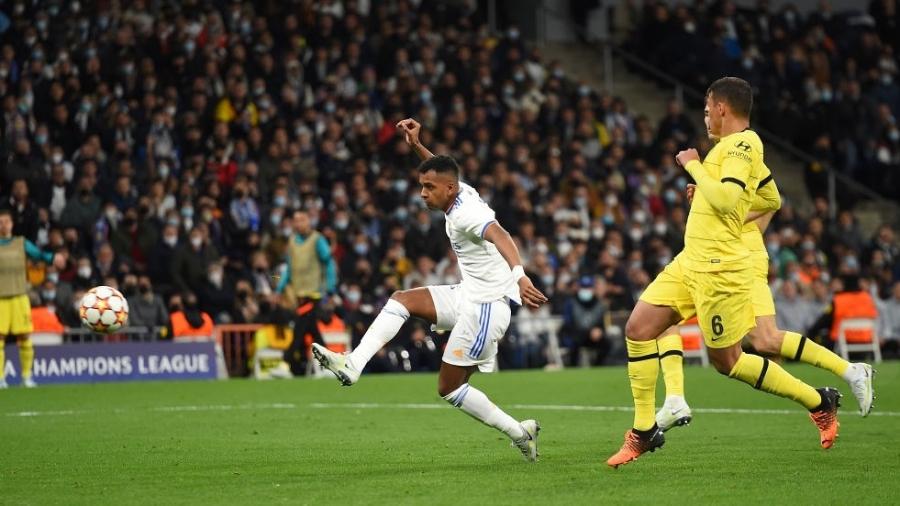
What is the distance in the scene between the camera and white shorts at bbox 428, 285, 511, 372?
982cm

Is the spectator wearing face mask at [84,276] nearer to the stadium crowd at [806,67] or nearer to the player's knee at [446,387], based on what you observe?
the player's knee at [446,387]

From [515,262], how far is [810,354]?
2.74 m

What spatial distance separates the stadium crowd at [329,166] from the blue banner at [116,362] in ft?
2.92

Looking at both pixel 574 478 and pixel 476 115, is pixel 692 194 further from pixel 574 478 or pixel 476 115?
pixel 476 115

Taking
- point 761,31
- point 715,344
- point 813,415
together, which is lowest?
A: point 813,415

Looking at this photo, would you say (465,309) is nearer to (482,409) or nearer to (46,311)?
(482,409)

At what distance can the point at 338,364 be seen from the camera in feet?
31.5

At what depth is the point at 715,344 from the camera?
9.64 metres

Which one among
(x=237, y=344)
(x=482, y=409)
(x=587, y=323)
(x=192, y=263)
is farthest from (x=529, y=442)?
(x=587, y=323)

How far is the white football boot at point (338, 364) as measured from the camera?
9484 mm

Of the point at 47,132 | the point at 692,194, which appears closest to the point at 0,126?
the point at 47,132

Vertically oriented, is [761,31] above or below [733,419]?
above

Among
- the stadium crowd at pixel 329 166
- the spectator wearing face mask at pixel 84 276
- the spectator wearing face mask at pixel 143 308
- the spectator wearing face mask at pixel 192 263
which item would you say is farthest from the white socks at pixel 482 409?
the spectator wearing face mask at pixel 192 263

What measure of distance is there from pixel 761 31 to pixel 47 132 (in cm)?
1755
